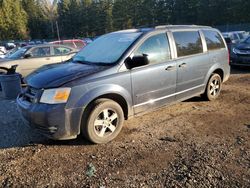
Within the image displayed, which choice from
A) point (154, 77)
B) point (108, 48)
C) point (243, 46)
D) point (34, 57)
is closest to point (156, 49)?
point (154, 77)

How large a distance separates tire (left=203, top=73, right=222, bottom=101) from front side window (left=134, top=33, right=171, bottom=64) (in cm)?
176

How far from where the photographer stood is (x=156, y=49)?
552 centimetres

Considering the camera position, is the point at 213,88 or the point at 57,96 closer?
the point at 57,96

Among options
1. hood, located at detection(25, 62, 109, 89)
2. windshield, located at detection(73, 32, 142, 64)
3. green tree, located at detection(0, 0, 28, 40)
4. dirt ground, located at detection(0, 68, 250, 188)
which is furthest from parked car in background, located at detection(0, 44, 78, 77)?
green tree, located at detection(0, 0, 28, 40)

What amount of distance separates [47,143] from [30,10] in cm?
8298

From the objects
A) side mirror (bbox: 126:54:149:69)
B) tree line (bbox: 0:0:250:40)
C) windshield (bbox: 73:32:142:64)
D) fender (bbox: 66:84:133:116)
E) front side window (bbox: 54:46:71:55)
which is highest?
tree line (bbox: 0:0:250:40)

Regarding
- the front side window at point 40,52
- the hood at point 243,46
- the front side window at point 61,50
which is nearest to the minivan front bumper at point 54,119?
the front side window at point 40,52

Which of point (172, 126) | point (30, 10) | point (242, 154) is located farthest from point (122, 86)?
point (30, 10)

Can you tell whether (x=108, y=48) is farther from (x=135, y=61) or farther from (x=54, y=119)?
(x=54, y=119)

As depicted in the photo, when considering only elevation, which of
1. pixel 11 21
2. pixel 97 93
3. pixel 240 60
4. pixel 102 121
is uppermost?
pixel 11 21

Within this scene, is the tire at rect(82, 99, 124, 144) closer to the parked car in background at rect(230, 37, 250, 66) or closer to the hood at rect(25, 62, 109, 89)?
the hood at rect(25, 62, 109, 89)

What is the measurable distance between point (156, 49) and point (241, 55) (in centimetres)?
759

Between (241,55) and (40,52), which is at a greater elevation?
(40,52)

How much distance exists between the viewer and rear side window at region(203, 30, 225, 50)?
6.79 m
